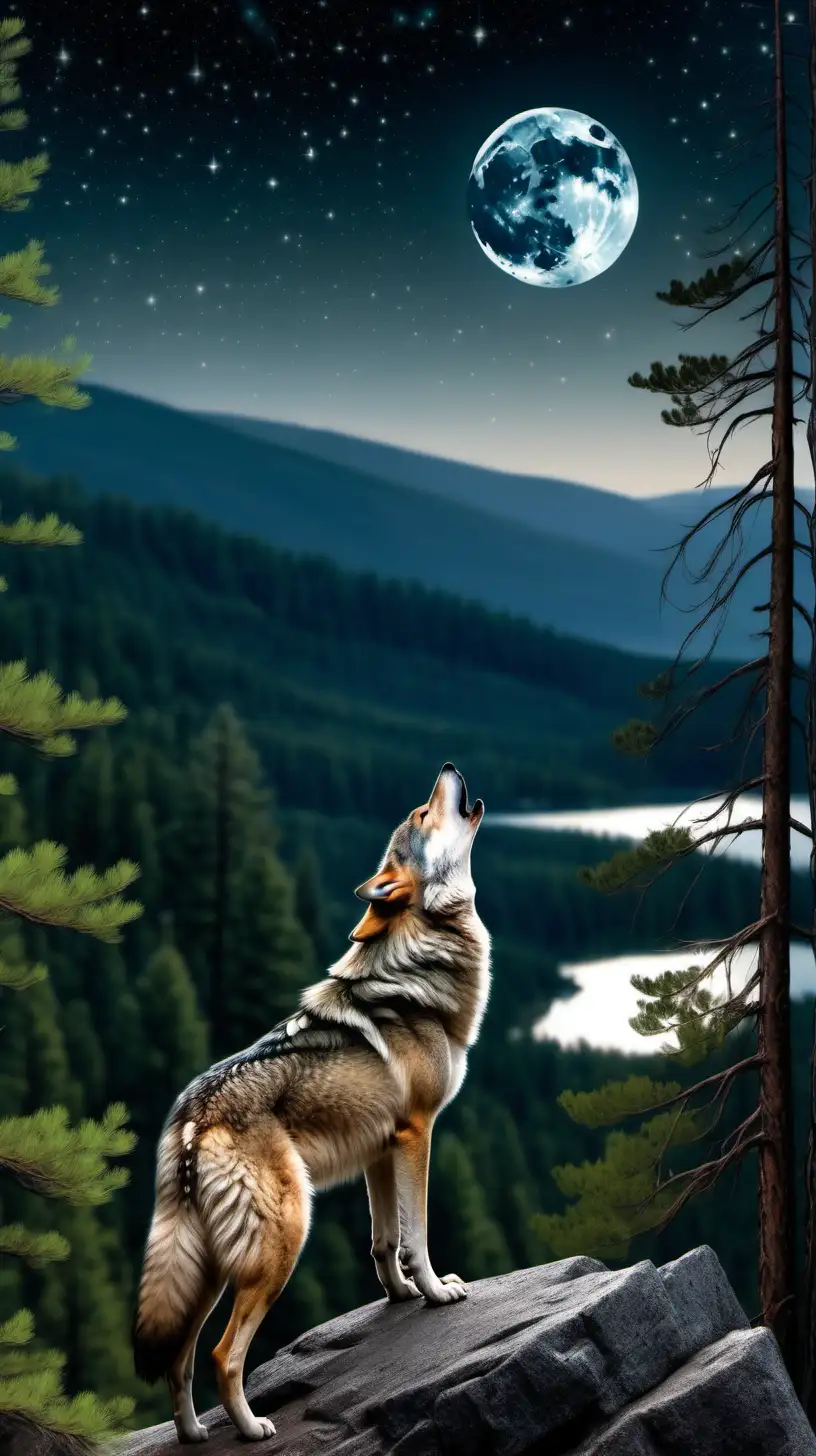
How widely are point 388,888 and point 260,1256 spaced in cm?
113

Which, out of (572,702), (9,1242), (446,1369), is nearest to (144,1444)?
(9,1242)

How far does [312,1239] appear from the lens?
1402 cm

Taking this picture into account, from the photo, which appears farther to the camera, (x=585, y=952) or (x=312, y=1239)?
(x=585, y=952)

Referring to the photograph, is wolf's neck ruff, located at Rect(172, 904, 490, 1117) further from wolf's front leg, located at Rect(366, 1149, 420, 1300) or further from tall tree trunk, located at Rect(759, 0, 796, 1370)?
tall tree trunk, located at Rect(759, 0, 796, 1370)

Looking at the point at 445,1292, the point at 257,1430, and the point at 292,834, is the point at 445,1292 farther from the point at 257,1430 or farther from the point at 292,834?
the point at 292,834

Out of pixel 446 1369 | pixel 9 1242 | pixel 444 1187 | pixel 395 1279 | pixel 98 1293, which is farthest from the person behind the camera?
pixel 444 1187

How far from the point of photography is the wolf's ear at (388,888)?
4.29 meters

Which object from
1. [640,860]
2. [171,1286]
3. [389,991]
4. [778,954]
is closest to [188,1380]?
[171,1286]

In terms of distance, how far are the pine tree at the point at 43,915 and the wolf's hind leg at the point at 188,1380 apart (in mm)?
686

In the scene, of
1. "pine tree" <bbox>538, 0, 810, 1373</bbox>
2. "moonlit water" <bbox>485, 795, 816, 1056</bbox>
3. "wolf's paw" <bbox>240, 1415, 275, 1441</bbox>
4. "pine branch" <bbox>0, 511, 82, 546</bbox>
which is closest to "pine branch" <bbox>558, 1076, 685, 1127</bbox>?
"pine tree" <bbox>538, 0, 810, 1373</bbox>

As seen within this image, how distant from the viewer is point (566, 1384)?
3.80 metres

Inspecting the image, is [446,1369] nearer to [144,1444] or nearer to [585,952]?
[144,1444]

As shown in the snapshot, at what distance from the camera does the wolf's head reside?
437 cm

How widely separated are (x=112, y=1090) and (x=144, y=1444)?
10.1 metres
